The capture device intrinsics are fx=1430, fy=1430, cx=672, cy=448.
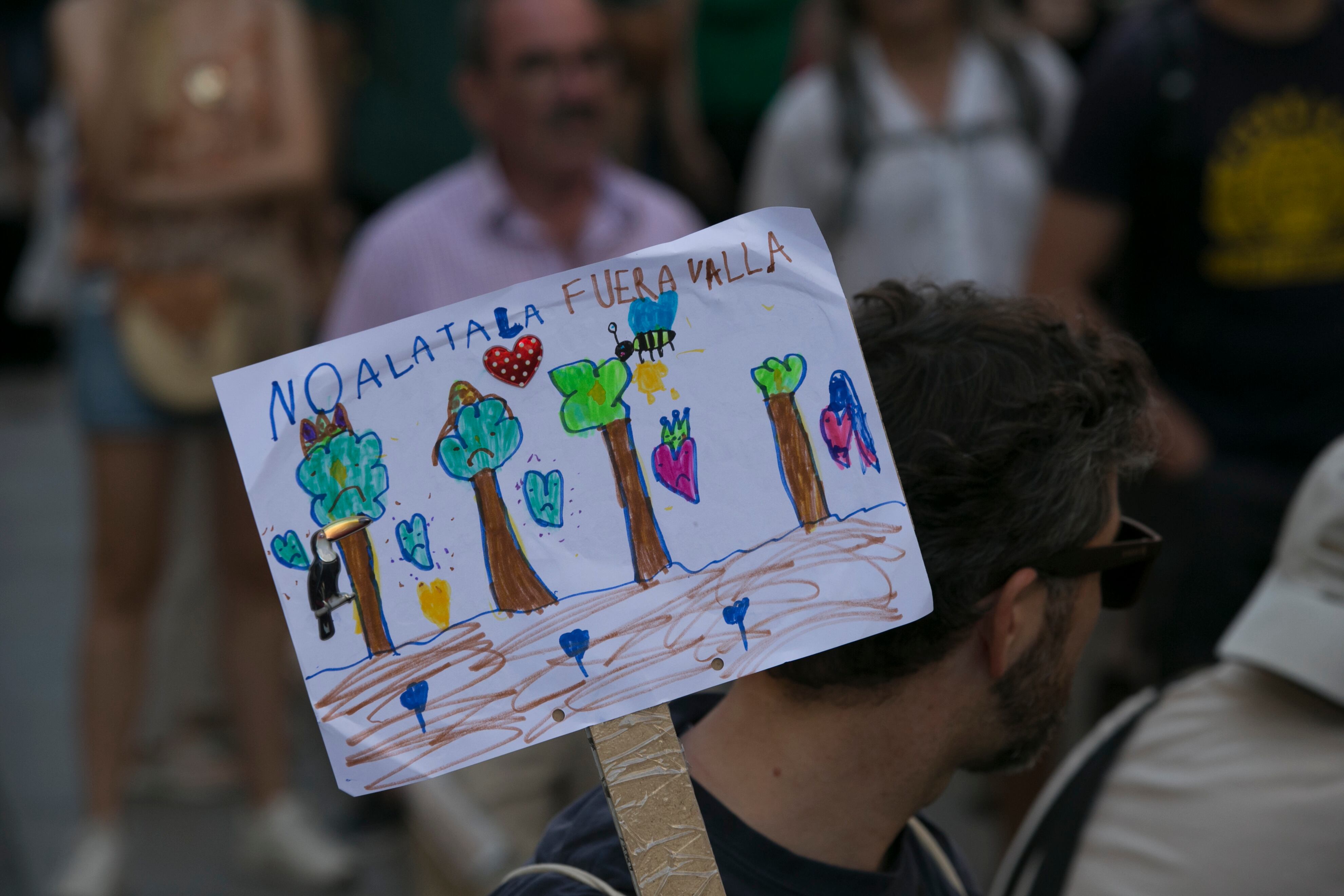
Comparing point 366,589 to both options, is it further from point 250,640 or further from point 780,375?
point 250,640

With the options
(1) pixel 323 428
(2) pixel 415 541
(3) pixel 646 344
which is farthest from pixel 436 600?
(3) pixel 646 344

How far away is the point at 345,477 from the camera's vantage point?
112 cm

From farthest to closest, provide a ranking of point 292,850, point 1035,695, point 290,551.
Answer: point 292,850
point 1035,695
point 290,551

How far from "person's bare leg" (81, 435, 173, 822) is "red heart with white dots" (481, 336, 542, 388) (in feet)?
7.74

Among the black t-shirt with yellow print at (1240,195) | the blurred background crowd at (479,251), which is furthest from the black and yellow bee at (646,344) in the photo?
the black t-shirt with yellow print at (1240,195)

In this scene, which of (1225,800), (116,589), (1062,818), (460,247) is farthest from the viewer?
(116,589)

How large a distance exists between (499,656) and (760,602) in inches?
8.5

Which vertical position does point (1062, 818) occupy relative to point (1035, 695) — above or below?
below

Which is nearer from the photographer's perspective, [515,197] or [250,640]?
[515,197]

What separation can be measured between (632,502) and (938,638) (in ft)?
1.12

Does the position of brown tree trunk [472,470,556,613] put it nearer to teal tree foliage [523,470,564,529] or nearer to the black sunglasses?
teal tree foliage [523,470,564,529]

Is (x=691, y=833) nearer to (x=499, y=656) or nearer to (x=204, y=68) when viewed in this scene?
(x=499, y=656)

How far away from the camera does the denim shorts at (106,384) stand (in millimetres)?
3229

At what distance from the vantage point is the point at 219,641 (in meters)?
3.62
